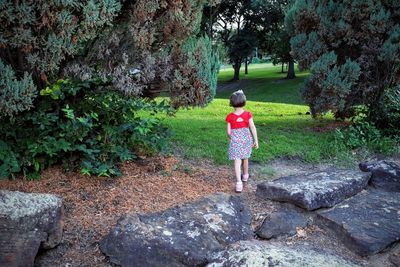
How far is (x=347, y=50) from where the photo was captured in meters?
7.73

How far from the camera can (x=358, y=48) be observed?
766 centimetres

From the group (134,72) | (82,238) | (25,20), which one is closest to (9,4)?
(25,20)

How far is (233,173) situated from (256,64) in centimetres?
5568

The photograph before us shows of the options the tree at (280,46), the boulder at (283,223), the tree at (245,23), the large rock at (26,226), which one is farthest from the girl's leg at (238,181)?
the tree at (245,23)

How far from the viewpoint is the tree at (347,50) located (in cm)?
721

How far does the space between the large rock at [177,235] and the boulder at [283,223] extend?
16cm

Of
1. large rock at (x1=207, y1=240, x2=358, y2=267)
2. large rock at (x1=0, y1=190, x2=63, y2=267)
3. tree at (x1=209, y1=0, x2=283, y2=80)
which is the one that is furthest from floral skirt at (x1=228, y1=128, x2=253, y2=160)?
tree at (x1=209, y1=0, x2=283, y2=80)

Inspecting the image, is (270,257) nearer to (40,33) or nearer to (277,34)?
(40,33)

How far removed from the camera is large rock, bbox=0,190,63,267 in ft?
11.2

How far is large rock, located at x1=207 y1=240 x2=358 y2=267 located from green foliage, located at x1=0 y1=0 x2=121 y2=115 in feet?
8.41

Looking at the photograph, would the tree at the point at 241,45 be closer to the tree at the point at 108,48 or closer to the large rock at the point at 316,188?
the tree at the point at 108,48

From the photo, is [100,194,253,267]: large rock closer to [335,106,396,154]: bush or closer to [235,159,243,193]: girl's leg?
Result: [235,159,243,193]: girl's leg

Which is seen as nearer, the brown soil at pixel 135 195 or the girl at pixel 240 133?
the brown soil at pixel 135 195

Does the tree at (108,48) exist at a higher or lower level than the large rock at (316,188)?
higher
